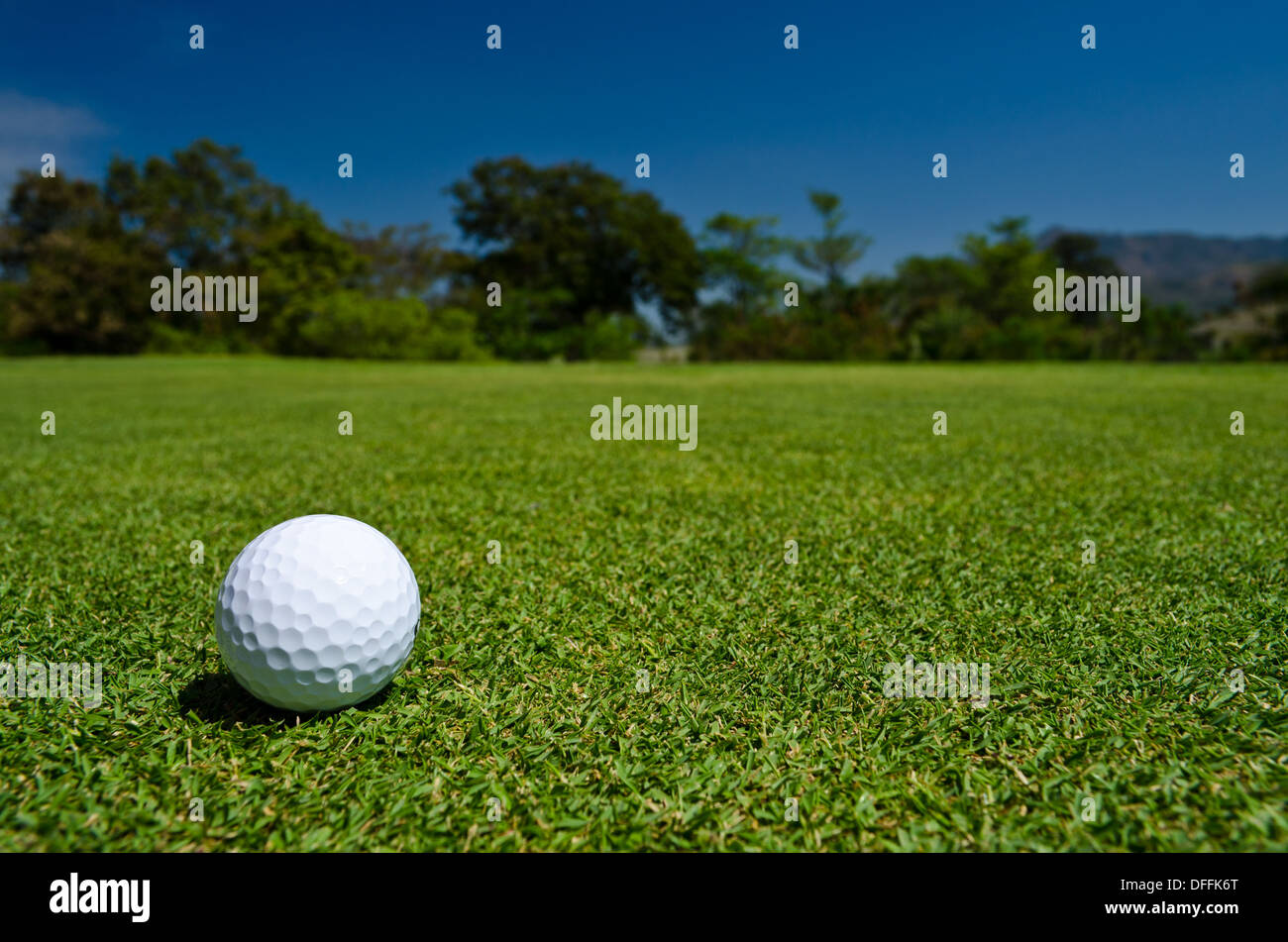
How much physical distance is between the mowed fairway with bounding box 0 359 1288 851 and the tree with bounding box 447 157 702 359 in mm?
38453

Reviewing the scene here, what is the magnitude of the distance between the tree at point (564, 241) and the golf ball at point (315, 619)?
40.5m

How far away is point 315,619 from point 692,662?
1.15 m

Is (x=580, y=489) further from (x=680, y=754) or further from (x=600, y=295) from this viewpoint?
(x=600, y=295)

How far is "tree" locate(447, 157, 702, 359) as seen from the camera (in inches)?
1726

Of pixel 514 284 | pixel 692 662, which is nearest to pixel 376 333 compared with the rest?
pixel 514 284

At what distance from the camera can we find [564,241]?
4381 centimetres

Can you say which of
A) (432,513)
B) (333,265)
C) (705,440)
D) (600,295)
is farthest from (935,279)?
(432,513)

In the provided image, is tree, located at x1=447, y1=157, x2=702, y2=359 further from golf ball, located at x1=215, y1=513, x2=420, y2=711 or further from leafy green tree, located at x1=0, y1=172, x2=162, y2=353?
golf ball, located at x1=215, y1=513, x2=420, y2=711

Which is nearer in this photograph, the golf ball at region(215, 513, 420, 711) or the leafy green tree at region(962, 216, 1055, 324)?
the golf ball at region(215, 513, 420, 711)

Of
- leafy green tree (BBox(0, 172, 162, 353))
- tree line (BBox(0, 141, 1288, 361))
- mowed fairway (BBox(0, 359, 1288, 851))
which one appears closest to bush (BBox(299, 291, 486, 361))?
tree line (BBox(0, 141, 1288, 361))

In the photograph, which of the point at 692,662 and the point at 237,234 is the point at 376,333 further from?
the point at 692,662

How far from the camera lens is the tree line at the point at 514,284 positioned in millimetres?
35375

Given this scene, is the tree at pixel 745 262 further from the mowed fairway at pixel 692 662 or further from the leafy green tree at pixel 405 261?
the mowed fairway at pixel 692 662

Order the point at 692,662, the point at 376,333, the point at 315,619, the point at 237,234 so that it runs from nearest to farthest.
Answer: the point at 315,619 < the point at 692,662 < the point at 376,333 < the point at 237,234
